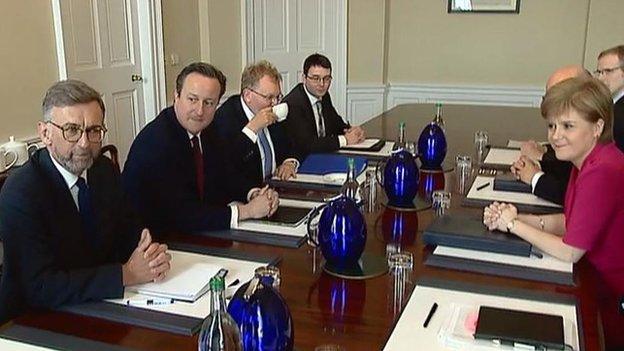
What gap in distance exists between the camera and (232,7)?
5.36 meters

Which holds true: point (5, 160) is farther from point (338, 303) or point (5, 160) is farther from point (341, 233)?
point (338, 303)

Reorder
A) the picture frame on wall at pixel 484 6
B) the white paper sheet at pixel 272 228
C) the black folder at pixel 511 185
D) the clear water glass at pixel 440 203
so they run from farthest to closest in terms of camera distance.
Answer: the picture frame on wall at pixel 484 6 → the black folder at pixel 511 185 → the clear water glass at pixel 440 203 → the white paper sheet at pixel 272 228

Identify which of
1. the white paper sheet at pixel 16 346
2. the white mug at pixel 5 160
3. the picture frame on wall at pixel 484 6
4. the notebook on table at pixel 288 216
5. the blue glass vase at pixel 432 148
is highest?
the picture frame on wall at pixel 484 6

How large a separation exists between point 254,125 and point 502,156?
1130 mm

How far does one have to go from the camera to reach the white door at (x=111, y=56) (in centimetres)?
387

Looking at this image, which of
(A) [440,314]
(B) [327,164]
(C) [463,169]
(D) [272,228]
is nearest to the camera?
(A) [440,314]

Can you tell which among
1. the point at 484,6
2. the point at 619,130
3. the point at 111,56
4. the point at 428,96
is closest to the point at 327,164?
the point at 619,130

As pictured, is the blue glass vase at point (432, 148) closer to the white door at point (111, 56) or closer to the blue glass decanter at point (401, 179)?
the blue glass decanter at point (401, 179)

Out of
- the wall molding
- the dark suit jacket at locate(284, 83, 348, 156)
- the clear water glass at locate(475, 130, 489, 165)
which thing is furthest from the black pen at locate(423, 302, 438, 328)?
the wall molding

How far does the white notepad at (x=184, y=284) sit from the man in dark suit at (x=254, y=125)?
3.08 ft

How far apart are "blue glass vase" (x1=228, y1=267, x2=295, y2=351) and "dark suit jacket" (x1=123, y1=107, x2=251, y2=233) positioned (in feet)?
2.45

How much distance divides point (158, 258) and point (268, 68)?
1403mm

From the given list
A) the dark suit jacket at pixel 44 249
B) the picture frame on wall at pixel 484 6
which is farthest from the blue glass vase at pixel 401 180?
the picture frame on wall at pixel 484 6

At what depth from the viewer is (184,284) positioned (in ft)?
4.74
